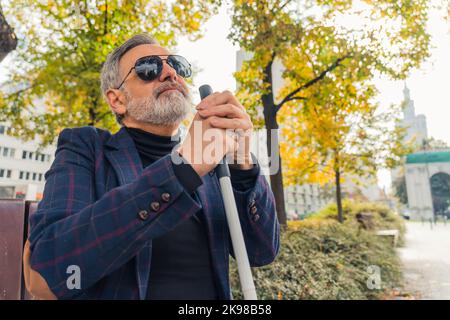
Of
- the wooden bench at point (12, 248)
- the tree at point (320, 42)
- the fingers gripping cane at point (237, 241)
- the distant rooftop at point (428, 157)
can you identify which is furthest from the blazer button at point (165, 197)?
the distant rooftop at point (428, 157)

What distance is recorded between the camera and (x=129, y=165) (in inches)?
41.3

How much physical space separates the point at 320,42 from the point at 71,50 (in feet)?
17.5

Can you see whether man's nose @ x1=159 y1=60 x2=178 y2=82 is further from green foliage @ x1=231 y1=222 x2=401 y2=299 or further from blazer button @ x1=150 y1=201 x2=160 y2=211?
green foliage @ x1=231 y1=222 x2=401 y2=299

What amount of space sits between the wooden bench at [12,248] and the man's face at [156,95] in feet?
2.86

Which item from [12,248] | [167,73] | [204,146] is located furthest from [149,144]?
[12,248]

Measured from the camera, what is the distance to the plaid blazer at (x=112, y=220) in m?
0.74

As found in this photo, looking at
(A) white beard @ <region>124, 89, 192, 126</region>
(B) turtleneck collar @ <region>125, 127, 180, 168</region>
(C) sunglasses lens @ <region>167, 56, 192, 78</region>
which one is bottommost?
(B) turtleneck collar @ <region>125, 127, 180, 168</region>

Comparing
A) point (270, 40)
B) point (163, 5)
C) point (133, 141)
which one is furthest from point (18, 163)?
point (133, 141)

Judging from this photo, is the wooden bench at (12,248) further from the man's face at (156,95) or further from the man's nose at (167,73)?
the man's nose at (167,73)

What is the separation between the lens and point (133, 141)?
1.17 meters

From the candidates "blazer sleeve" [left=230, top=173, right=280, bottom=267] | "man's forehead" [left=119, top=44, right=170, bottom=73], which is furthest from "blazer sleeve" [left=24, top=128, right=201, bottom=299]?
"man's forehead" [left=119, top=44, right=170, bottom=73]

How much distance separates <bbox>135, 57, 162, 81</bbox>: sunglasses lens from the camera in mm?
1210

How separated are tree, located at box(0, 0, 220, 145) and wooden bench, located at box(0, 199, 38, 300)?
4163 millimetres

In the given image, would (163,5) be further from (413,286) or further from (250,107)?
(413,286)
